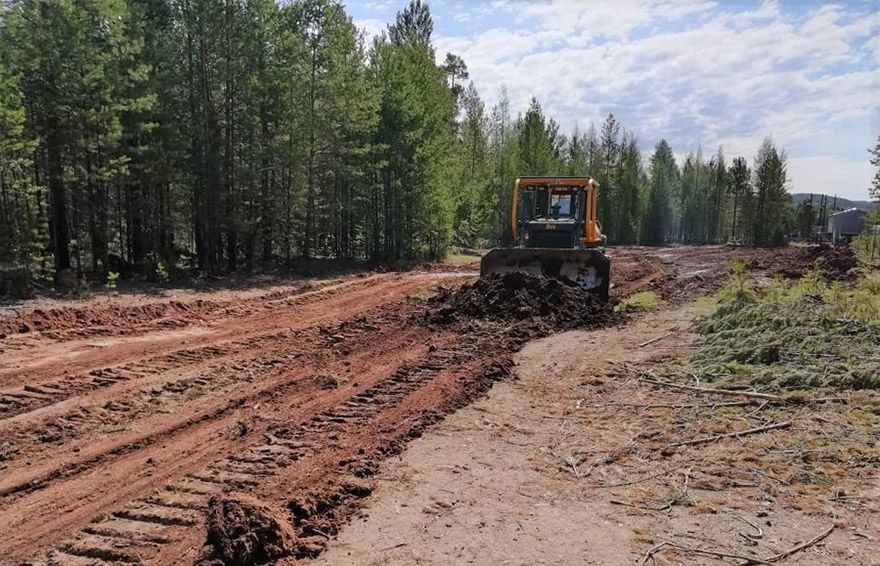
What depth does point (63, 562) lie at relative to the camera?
370 cm

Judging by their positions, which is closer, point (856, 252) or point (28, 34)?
point (28, 34)

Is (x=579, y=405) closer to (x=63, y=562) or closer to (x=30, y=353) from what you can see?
(x=63, y=562)

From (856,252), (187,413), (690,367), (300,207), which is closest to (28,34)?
(300,207)

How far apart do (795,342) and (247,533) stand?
7.45 metres

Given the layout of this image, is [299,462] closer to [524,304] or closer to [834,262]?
[524,304]

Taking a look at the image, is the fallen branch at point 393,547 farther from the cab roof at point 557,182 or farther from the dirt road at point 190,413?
the cab roof at point 557,182

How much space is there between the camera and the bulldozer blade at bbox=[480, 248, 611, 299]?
13.4 m

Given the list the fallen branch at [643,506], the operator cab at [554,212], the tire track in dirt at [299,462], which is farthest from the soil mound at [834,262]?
the fallen branch at [643,506]

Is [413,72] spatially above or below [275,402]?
above

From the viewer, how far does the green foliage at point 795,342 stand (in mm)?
7021

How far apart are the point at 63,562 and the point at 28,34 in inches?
606

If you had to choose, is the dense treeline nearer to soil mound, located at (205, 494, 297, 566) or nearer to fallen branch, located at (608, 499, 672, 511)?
soil mound, located at (205, 494, 297, 566)

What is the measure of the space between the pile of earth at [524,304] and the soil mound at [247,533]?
7324 millimetres

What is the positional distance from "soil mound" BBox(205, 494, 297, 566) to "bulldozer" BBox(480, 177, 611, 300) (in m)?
10.2
